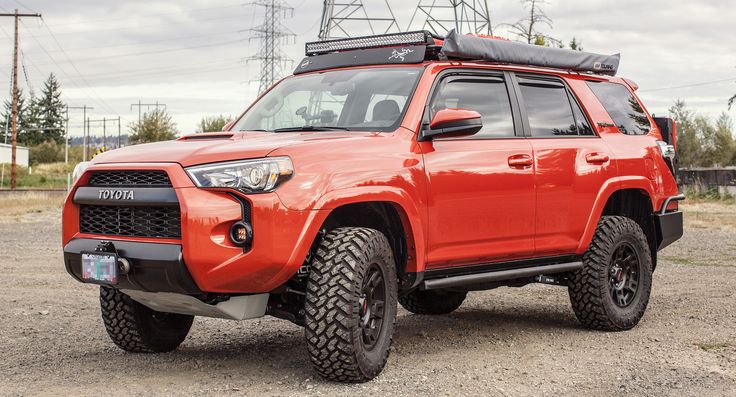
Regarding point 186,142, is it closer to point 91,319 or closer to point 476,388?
point 476,388

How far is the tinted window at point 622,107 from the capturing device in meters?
8.05

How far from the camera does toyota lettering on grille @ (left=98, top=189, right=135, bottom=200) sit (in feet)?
17.4

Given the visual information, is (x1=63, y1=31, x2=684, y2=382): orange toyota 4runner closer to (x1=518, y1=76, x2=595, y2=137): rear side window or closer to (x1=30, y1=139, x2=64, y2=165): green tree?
→ (x1=518, y1=76, x2=595, y2=137): rear side window

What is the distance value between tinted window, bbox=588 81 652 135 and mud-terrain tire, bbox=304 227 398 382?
3.20m

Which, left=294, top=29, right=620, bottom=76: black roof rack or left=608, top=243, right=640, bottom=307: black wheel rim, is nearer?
left=294, top=29, right=620, bottom=76: black roof rack

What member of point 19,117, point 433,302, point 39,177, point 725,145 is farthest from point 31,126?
point 433,302

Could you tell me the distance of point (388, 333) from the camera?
582cm

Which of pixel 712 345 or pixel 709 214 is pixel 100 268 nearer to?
pixel 712 345

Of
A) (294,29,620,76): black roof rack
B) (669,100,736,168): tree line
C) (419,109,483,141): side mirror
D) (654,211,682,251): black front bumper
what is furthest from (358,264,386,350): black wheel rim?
(669,100,736,168): tree line

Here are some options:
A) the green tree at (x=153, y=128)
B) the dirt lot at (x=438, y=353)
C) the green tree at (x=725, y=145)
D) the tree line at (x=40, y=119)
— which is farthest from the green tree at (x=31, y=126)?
the dirt lot at (x=438, y=353)

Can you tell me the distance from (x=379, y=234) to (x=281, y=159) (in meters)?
0.83

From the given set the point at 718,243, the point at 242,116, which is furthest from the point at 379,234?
the point at 718,243

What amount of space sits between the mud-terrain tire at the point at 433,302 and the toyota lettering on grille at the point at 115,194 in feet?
→ 11.6

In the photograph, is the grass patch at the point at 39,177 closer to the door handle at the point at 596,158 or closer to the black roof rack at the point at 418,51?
the black roof rack at the point at 418,51
